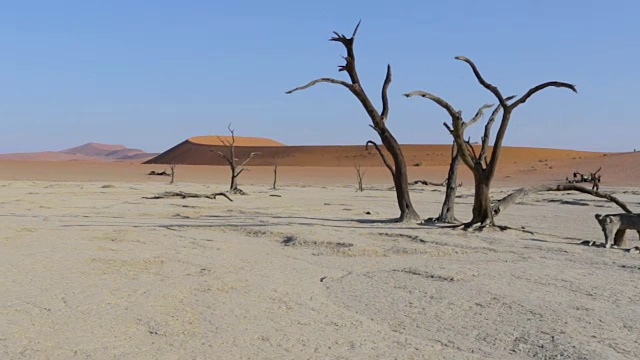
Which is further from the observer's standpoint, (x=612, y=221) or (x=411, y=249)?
(x=612, y=221)

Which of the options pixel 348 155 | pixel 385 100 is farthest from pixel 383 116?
pixel 348 155

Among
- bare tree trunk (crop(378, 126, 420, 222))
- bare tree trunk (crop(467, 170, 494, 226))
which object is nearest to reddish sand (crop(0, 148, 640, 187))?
bare tree trunk (crop(378, 126, 420, 222))

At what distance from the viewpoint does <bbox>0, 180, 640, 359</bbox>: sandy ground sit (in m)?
4.69

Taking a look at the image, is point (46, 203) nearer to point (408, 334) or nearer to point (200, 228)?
point (200, 228)

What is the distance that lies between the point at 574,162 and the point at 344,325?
54.2m

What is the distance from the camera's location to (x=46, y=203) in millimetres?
17484

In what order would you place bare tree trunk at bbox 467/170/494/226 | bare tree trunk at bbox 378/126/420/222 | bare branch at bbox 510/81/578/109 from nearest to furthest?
bare branch at bbox 510/81/578/109 → bare tree trunk at bbox 467/170/494/226 → bare tree trunk at bbox 378/126/420/222

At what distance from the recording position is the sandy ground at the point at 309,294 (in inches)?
185

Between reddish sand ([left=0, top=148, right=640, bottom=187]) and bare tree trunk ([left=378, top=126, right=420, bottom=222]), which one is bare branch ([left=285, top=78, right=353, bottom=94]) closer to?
bare tree trunk ([left=378, top=126, right=420, bottom=222])

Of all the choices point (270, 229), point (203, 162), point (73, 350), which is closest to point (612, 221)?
point (270, 229)

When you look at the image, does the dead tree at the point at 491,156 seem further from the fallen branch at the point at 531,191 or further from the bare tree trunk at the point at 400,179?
the bare tree trunk at the point at 400,179

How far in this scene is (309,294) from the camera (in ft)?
20.9

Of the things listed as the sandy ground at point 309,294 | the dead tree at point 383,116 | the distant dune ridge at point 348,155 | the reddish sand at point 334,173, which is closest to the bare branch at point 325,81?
the dead tree at point 383,116

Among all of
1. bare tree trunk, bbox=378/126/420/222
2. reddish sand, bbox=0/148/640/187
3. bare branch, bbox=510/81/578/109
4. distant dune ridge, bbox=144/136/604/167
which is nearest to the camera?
bare branch, bbox=510/81/578/109
